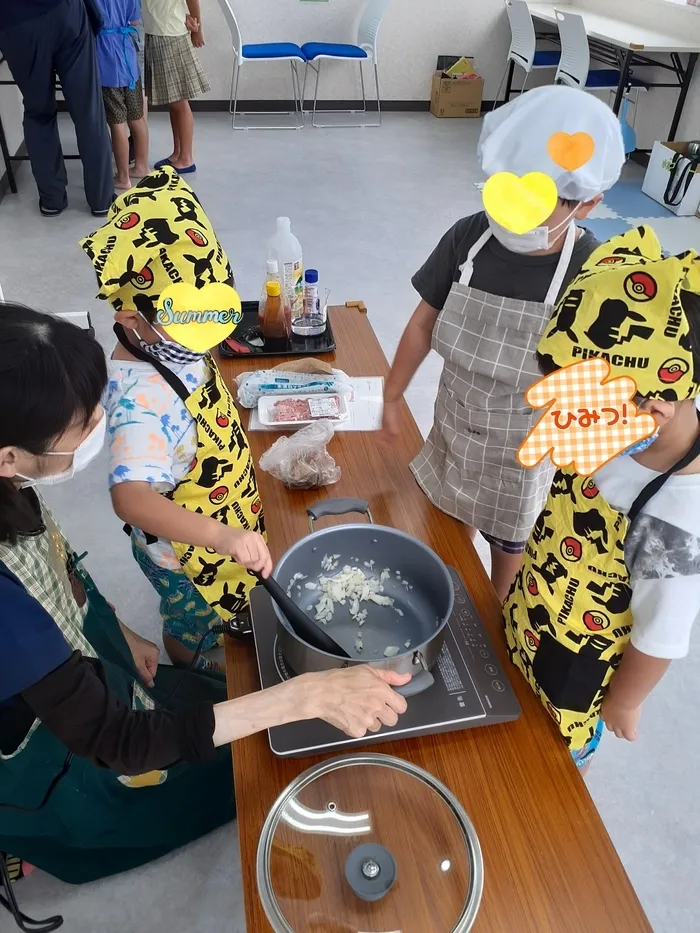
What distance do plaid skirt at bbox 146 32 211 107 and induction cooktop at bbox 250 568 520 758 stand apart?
13.5 ft

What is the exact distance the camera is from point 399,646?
3.15 ft

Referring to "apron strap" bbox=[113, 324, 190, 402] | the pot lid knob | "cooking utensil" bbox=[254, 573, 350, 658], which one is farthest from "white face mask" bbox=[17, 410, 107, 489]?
the pot lid knob

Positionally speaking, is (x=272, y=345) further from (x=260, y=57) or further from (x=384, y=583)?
(x=260, y=57)

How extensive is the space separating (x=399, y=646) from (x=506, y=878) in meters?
0.31

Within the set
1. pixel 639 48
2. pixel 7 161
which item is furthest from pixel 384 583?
pixel 639 48

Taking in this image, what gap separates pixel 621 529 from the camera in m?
0.77

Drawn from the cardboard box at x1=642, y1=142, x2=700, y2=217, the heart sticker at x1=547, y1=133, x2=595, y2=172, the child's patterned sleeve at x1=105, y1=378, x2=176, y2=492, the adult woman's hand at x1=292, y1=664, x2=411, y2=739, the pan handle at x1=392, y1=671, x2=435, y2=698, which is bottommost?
the cardboard box at x1=642, y1=142, x2=700, y2=217

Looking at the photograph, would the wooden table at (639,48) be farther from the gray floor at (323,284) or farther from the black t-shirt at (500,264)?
the black t-shirt at (500,264)

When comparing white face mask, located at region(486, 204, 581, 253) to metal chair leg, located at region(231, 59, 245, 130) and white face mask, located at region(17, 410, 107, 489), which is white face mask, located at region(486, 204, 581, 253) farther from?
metal chair leg, located at region(231, 59, 245, 130)

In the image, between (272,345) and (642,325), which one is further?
(272,345)

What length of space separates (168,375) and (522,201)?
593 millimetres

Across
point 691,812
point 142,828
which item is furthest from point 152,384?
point 691,812

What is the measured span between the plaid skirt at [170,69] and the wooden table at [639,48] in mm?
2726

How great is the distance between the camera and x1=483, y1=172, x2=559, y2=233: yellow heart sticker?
93 centimetres
